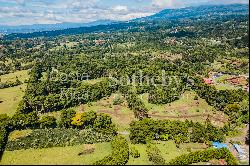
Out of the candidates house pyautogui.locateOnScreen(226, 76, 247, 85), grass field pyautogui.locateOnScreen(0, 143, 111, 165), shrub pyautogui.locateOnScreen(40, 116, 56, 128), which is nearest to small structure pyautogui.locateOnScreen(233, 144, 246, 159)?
grass field pyautogui.locateOnScreen(0, 143, 111, 165)

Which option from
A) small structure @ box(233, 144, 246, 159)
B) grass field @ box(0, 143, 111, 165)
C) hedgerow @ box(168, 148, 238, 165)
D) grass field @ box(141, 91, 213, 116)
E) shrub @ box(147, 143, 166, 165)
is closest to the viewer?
hedgerow @ box(168, 148, 238, 165)

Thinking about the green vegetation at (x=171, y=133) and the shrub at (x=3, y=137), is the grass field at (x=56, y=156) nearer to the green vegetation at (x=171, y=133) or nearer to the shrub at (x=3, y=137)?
the shrub at (x=3, y=137)

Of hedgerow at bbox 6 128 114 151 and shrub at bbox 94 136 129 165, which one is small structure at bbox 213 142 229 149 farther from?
hedgerow at bbox 6 128 114 151

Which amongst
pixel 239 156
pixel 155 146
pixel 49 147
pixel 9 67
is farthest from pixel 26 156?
pixel 9 67

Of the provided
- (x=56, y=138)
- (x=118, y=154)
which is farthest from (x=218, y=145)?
(x=56, y=138)

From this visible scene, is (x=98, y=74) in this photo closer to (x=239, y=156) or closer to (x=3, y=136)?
(x=3, y=136)

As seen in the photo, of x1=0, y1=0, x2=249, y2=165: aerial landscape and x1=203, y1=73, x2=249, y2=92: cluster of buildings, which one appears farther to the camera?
x1=203, y1=73, x2=249, y2=92: cluster of buildings
